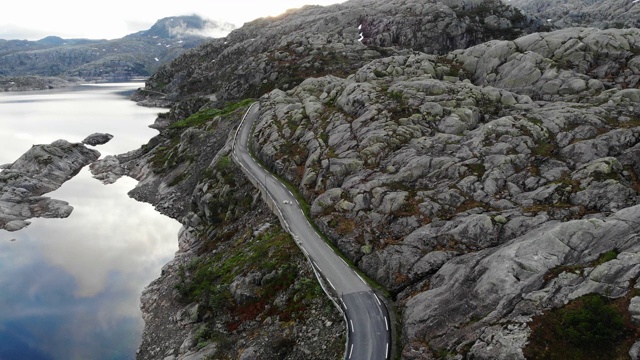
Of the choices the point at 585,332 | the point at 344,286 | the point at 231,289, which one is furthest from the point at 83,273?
the point at 585,332

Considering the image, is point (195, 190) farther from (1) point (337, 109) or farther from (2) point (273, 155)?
(1) point (337, 109)

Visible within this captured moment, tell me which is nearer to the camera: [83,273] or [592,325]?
[592,325]

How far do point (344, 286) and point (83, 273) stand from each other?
4317cm

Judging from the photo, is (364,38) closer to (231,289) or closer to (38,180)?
(38,180)

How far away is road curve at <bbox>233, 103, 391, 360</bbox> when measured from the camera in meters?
29.8

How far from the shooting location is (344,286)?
119 ft

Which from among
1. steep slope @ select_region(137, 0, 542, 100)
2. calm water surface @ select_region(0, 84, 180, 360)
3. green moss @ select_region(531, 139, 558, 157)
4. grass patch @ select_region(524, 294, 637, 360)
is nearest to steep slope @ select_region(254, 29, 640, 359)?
green moss @ select_region(531, 139, 558, 157)

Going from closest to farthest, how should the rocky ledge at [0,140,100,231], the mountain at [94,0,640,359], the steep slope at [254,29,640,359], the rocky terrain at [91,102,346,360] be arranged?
the mountain at [94,0,640,359], the steep slope at [254,29,640,359], the rocky terrain at [91,102,346,360], the rocky ledge at [0,140,100,231]

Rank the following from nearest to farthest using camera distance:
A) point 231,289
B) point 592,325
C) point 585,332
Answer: point 585,332 → point 592,325 → point 231,289

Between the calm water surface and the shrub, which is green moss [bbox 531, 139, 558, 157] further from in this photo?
the calm water surface

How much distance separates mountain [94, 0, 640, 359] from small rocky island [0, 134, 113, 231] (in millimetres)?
17989

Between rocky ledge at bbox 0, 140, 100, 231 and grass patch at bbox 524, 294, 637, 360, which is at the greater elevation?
grass patch at bbox 524, 294, 637, 360

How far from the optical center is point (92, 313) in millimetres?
48031

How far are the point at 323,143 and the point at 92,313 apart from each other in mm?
38741
